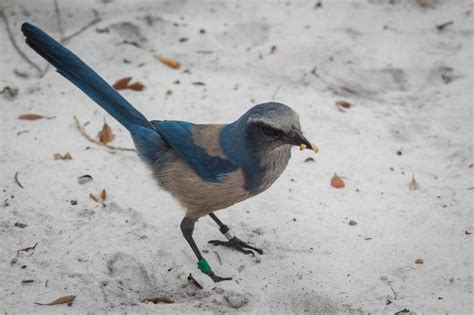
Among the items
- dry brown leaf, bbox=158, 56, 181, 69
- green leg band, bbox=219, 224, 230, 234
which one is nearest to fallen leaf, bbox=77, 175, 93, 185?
green leg band, bbox=219, 224, 230, 234

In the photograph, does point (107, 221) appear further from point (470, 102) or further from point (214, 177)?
point (470, 102)

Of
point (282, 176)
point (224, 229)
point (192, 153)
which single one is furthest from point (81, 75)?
point (282, 176)

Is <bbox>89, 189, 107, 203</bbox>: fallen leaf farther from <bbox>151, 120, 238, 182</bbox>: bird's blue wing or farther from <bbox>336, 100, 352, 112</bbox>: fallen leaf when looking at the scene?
<bbox>336, 100, 352, 112</bbox>: fallen leaf

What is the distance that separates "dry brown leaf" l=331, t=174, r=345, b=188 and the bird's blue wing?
1.33 m

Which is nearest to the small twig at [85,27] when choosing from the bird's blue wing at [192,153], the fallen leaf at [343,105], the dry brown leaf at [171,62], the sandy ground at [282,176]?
the sandy ground at [282,176]

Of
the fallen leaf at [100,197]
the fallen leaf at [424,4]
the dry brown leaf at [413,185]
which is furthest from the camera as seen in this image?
the fallen leaf at [424,4]

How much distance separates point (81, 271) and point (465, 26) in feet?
16.8

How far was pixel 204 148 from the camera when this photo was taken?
4.17 meters

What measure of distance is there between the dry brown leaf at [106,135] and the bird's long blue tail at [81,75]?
37.3 inches

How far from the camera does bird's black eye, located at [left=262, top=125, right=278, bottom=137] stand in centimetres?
384

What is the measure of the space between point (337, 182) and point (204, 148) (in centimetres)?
141

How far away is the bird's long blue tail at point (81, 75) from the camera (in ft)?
13.7

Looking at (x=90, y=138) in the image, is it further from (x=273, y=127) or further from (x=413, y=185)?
(x=413, y=185)

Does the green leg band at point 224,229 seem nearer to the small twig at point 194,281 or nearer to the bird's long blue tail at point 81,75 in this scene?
the small twig at point 194,281
